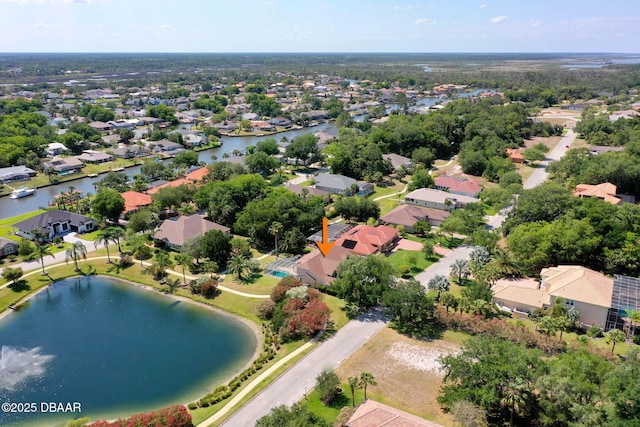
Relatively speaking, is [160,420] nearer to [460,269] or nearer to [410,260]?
[460,269]

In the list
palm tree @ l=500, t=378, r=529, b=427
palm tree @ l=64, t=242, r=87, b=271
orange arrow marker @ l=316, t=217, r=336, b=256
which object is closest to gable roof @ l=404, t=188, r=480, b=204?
orange arrow marker @ l=316, t=217, r=336, b=256

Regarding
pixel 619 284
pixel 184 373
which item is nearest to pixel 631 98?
pixel 619 284

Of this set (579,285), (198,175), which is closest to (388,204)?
(579,285)

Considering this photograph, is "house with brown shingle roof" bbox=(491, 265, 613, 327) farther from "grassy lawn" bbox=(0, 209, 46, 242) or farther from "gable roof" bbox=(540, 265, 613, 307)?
"grassy lawn" bbox=(0, 209, 46, 242)

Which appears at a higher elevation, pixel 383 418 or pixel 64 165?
pixel 64 165

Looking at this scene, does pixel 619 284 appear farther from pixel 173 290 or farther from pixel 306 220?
pixel 173 290

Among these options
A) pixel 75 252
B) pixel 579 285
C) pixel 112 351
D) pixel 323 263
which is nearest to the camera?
pixel 112 351

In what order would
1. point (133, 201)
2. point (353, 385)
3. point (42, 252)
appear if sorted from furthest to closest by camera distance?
Answer: 1. point (133, 201)
2. point (42, 252)
3. point (353, 385)
